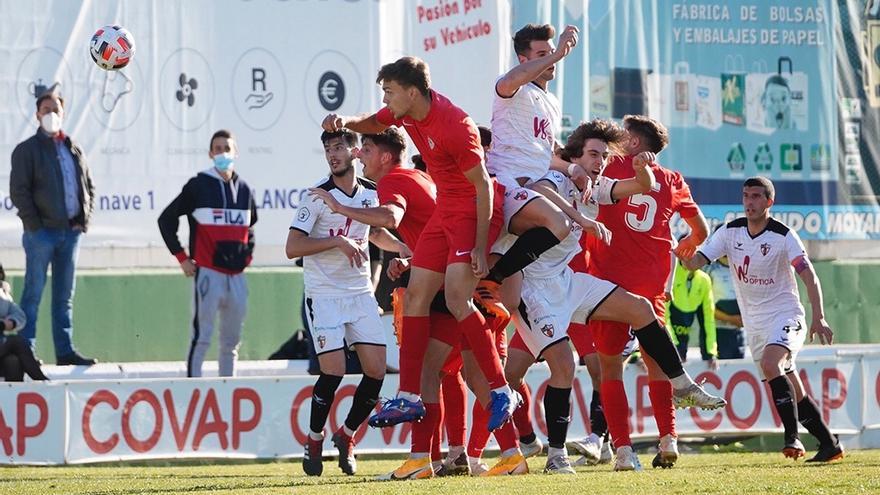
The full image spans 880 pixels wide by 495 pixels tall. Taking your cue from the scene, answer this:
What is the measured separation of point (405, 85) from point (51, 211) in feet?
19.8

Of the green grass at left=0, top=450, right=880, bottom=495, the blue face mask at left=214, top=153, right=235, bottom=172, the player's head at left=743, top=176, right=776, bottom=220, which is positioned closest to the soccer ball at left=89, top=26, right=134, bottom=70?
the blue face mask at left=214, top=153, right=235, bottom=172

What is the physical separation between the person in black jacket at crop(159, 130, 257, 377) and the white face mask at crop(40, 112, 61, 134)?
1.27 meters

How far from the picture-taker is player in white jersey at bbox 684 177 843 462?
36.1ft

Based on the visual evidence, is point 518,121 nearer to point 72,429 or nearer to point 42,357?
point 72,429

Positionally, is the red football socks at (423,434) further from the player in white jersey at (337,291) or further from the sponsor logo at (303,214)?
the sponsor logo at (303,214)

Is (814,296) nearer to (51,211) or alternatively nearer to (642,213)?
(642,213)

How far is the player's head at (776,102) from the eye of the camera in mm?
17594

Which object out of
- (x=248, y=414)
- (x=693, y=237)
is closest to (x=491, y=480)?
(x=693, y=237)

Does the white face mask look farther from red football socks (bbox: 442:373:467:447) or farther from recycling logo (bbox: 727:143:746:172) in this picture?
recycling logo (bbox: 727:143:746:172)

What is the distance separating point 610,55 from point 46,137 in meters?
6.11

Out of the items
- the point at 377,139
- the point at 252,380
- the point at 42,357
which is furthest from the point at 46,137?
the point at 377,139

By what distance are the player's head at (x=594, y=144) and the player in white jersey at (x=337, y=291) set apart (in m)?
1.32

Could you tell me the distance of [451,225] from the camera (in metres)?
8.91

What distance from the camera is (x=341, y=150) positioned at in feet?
A: 34.0
